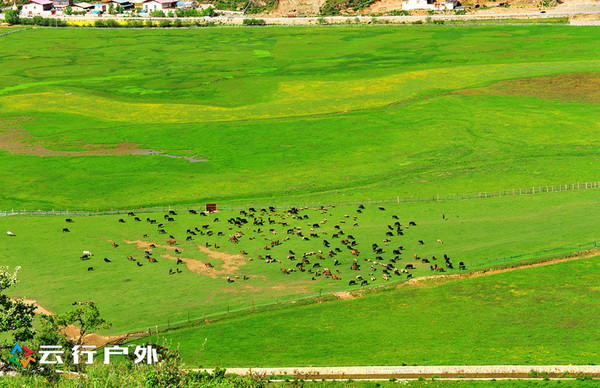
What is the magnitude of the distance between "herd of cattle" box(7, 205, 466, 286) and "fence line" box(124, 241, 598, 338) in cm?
317

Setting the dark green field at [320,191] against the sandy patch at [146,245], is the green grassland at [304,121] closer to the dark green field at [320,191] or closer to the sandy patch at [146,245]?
the dark green field at [320,191]

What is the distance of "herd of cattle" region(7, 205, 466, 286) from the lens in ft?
211

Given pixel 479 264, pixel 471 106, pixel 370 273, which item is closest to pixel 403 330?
pixel 370 273

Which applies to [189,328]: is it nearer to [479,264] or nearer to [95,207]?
[479,264]

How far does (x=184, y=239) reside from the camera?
241 ft

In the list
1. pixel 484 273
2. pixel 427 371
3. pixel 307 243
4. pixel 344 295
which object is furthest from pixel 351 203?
pixel 427 371

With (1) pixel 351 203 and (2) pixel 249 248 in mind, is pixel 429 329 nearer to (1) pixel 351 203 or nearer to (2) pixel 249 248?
(2) pixel 249 248

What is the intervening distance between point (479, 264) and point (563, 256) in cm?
864

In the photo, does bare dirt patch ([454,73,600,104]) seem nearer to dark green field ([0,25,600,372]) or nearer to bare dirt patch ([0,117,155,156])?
dark green field ([0,25,600,372])

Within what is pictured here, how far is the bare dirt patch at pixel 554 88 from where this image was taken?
128325 millimetres

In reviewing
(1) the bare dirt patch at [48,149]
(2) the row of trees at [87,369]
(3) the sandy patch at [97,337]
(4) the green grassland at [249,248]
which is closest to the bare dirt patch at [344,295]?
(4) the green grassland at [249,248]

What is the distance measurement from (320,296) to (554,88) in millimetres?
94863

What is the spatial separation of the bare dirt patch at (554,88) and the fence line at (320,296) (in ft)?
221

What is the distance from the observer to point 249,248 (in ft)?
232
